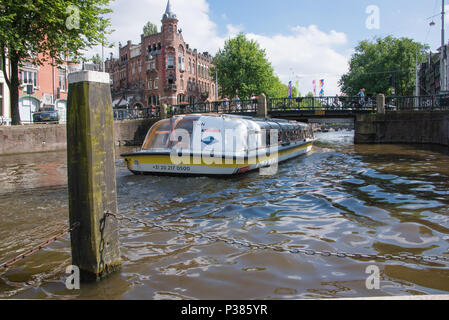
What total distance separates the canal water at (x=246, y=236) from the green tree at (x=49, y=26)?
498 inches

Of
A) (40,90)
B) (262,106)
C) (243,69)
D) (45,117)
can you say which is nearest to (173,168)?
(262,106)

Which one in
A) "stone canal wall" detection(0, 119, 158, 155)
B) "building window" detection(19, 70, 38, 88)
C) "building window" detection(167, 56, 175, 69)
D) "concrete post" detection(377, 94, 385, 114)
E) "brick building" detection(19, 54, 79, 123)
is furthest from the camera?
"building window" detection(167, 56, 175, 69)

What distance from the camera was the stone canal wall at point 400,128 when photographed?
2338 centimetres

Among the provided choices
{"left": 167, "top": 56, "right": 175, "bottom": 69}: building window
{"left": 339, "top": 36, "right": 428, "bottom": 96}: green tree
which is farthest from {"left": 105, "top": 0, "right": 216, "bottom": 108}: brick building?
{"left": 339, "top": 36, "right": 428, "bottom": 96}: green tree

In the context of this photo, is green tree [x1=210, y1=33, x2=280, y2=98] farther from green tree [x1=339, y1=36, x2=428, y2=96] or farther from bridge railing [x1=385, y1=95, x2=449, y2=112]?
bridge railing [x1=385, y1=95, x2=449, y2=112]

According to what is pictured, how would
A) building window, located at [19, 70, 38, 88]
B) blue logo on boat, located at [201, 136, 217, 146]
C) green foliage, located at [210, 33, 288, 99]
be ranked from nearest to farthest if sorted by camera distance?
blue logo on boat, located at [201, 136, 217, 146] < building window, located at [19, 70, 38, 88] < green foliage, located at [210, 33, 288, 99]

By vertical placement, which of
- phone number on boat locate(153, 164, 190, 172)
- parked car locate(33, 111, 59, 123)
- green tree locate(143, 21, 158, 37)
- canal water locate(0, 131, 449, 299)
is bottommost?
canal water locate(0, 131, 449, 299)

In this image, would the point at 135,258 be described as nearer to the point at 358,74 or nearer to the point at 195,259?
the point at 195,259

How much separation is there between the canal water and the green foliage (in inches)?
1732

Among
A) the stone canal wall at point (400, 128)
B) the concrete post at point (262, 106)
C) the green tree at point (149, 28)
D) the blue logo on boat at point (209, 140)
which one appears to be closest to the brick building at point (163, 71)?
the green tree at point (149, 28)

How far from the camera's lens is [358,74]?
53656 mm

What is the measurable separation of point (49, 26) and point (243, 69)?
3431cm

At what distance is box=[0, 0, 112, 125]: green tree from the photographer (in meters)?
18.7

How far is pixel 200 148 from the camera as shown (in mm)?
9883
